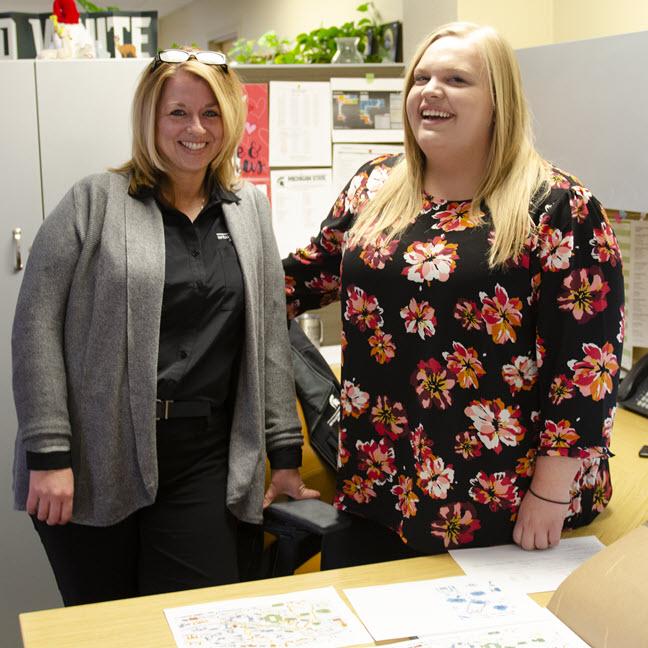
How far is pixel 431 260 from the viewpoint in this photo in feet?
5.32

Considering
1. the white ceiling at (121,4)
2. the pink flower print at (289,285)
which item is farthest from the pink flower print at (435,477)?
the white ceiling at (121,4)

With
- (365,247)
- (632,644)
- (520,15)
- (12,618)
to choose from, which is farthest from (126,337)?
(520,15)

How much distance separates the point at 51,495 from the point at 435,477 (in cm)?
74

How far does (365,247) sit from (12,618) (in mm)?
1933

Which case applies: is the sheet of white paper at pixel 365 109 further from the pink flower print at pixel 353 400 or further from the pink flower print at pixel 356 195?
the pink flower print at pixel 353 400

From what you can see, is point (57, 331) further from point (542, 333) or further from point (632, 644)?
point (632, 644)

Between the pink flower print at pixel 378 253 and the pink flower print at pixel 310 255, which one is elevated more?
the pink flower print at pixel 378 253

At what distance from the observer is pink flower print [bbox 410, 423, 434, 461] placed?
5.49 feet

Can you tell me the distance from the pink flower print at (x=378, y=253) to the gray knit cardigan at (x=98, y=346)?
26 cm

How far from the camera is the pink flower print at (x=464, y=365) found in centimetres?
161

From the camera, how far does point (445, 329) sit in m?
1.62

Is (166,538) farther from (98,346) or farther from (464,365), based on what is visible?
(464,365)

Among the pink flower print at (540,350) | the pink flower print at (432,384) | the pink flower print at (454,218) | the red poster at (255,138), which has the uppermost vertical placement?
the red poster at (255,138)

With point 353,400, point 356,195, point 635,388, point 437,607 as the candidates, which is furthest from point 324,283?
point 635,388
